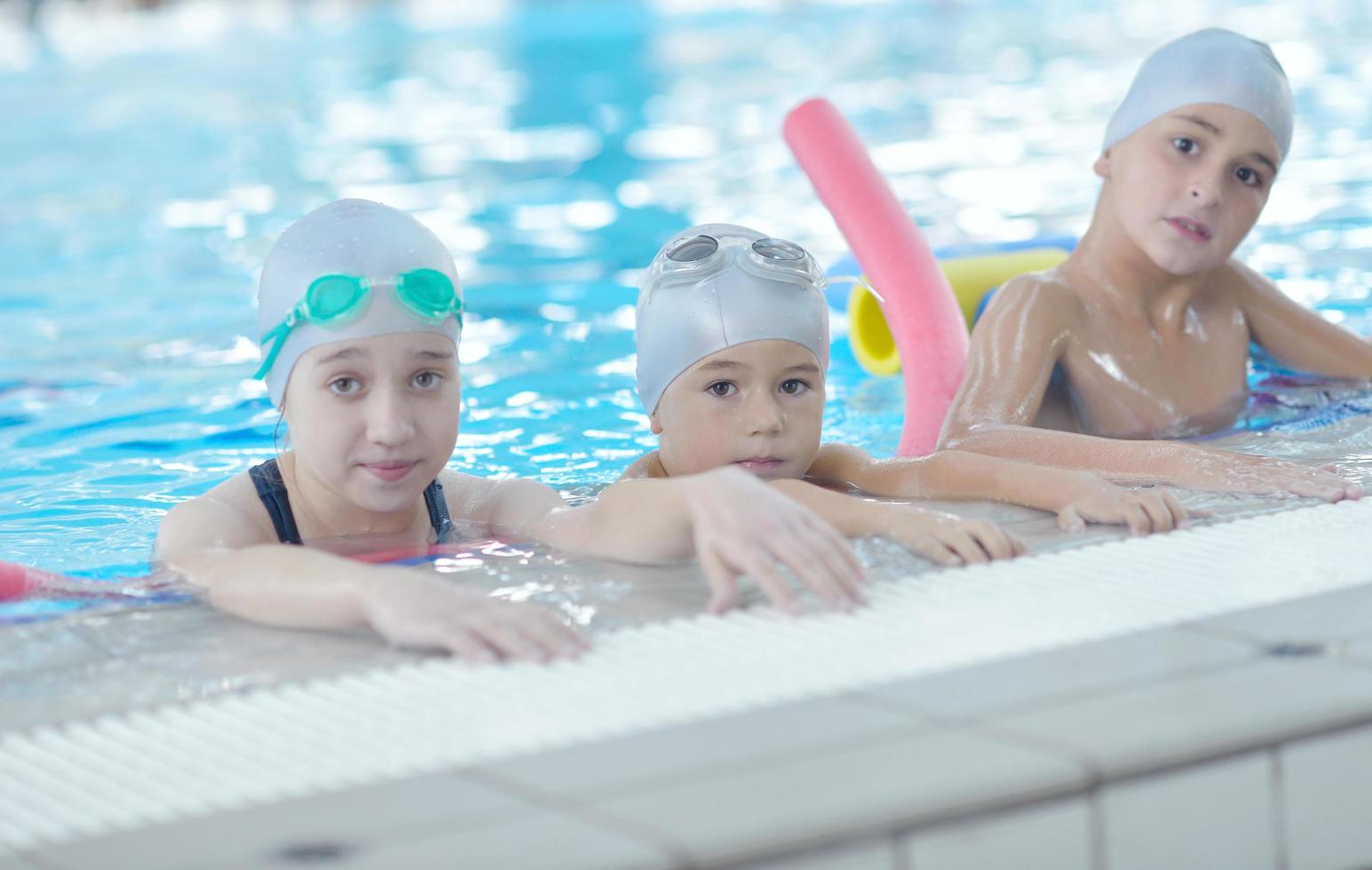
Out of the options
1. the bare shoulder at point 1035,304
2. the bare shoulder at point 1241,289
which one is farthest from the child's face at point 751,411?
the bare shoulder at point 1241,289

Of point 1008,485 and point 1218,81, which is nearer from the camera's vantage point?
point 1008,485

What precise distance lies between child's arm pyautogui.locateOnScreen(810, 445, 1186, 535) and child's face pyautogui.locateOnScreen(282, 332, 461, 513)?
950mm

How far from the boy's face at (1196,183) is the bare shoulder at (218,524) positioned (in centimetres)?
229

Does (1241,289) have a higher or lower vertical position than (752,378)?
higher

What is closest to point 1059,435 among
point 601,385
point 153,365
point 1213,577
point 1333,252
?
point 1213,577

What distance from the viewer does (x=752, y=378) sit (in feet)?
11.8

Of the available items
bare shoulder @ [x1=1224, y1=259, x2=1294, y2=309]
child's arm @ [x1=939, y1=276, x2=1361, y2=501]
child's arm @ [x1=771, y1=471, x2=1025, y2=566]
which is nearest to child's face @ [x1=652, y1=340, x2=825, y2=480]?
child's arm @ [x1=771, y1=471, x2=1025, y2=566]

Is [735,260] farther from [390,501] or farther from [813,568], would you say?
[813,568]

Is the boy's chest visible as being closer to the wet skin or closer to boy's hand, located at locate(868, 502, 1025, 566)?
the wet skin

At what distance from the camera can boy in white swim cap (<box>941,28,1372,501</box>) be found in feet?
13.5

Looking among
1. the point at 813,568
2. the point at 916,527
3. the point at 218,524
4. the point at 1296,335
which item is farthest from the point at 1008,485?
the point at 1296,335

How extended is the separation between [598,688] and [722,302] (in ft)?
4.70

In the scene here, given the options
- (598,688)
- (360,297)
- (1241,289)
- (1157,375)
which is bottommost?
(598,688)

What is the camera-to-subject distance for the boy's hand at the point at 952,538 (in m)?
2.88
